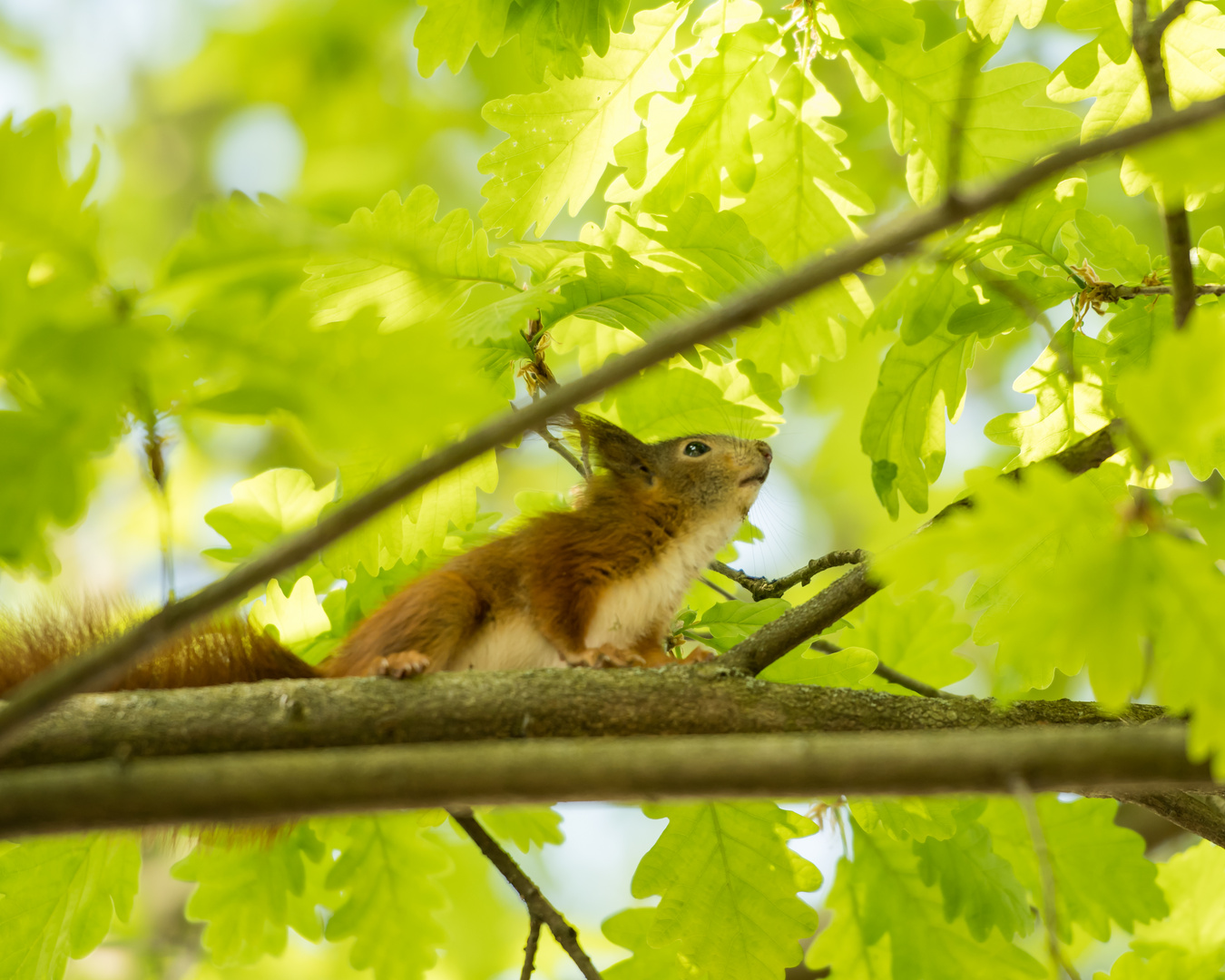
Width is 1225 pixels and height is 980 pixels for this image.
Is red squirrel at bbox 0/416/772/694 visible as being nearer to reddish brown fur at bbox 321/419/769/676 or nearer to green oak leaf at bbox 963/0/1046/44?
reddish brown fur at bbox 321/419/769/676

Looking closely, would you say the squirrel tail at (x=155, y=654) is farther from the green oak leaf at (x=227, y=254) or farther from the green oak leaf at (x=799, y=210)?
the green oak leaf at (x=799, y=210)

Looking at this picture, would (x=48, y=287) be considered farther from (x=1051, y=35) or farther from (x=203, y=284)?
(x=1051, y=35)

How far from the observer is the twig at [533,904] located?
2346mm

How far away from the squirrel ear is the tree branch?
1.88 metres

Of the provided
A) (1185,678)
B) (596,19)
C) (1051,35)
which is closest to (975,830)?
(1185,678)

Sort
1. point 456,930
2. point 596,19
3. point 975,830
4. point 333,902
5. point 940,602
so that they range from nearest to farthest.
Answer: point 596,19, point 975,830, point 940,602, point 333,902, point 456,930

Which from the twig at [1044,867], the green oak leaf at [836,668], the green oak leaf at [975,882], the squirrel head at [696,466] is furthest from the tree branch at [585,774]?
the squirrel head at [696,466]

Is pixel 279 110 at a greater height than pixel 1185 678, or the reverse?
pixel 279 110

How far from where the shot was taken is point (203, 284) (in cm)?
124

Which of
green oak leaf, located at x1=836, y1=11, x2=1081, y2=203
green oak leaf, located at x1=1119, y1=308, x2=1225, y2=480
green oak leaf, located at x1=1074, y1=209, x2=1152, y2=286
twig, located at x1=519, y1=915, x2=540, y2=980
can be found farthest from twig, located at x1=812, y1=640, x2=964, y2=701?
green oak leaf, located at x1=1119, y1=308, x2=1225, y2=480

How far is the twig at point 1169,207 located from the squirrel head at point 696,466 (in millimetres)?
1821

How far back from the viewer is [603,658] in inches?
107

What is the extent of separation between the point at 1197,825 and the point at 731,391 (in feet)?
5.21

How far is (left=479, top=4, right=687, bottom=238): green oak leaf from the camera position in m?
2.73
